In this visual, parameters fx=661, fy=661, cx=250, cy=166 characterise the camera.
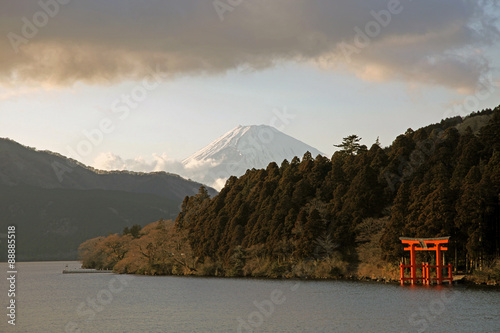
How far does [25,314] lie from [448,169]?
5246 centimetres

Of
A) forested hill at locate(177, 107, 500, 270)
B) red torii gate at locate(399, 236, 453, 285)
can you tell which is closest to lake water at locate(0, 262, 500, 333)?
red torii gate at locate(399, 236, 453, 285)

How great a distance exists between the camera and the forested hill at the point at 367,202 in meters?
63.8

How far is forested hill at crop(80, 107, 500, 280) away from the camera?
2537 inches

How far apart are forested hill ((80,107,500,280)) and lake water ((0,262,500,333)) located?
724 cm

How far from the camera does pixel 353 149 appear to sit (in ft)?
355

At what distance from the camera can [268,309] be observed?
47.6 metres

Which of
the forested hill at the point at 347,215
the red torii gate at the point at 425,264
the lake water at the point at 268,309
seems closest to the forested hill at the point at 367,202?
the forested hill at the point at 347,215

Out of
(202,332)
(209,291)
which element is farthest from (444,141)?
(202,332)

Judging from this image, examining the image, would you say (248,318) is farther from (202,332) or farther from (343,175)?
(343,175)
